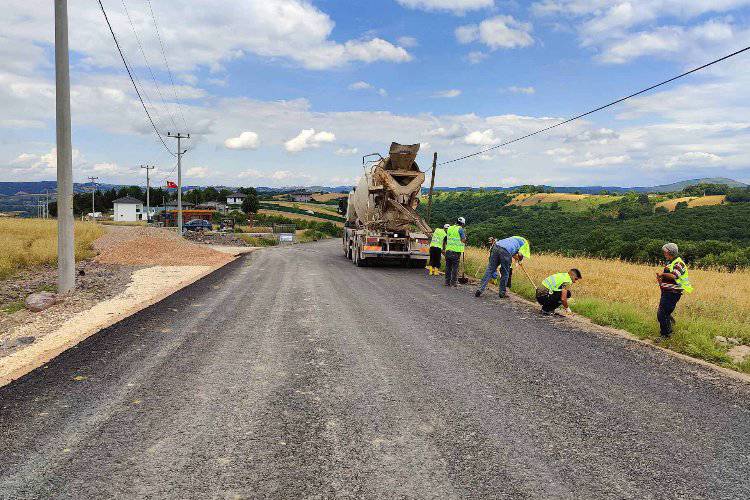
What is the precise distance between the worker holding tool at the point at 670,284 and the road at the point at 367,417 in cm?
69

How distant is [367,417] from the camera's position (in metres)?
4.36

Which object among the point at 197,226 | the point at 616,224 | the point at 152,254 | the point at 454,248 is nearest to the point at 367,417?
the point at 454,248

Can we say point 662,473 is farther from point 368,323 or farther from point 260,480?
point 368,323

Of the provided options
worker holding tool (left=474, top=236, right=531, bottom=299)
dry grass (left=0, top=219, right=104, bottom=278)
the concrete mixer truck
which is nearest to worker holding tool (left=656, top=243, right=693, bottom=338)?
worker holding tool (left=474, top=236, right=531, bottom=299)

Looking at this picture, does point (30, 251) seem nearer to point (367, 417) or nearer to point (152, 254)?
point (152, 254)

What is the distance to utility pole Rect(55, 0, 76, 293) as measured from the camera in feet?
35.1

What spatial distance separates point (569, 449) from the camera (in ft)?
12.7

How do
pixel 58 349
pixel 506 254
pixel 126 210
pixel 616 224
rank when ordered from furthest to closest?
pixel 126 210 → pixel 616 224 → pixel 506 254 → pixel 58 349

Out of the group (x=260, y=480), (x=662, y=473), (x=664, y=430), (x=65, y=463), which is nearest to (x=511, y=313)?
(x=664, y=430)

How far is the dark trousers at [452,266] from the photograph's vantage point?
13352 mm

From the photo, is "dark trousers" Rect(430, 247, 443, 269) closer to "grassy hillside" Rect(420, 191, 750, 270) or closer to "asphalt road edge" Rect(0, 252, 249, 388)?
"asphalt road edge" Rect(0, 252, 249, 388)

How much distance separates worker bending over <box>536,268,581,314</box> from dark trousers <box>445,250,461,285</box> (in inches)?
152

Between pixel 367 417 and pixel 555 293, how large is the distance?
6.18 metres

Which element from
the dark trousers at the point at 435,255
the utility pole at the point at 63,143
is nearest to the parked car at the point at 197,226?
the dark trousers at the point at 435,255
